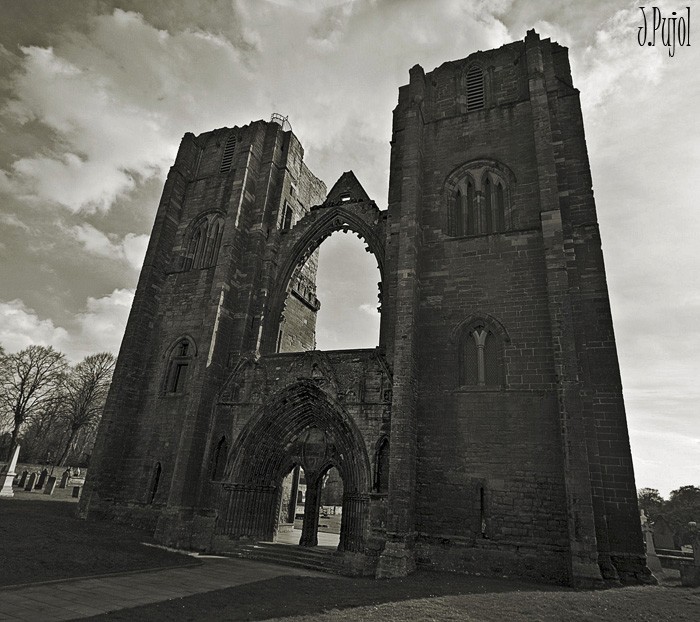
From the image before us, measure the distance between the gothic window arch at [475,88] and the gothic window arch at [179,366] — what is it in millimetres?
14667

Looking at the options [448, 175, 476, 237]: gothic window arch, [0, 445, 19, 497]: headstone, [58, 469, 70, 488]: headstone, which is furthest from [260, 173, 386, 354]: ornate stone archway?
[58, 469, 70, 488]: headstone

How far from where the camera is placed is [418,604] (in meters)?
7.49

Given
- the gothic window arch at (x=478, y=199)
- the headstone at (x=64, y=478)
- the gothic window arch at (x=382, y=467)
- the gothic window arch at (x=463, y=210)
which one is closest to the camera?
the gothic window arch at (x=382, y=467)

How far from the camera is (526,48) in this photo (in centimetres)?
1733

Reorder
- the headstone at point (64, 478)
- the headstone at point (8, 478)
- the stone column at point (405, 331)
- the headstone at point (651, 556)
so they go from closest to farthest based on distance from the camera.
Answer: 1. the stone column at point (405, 331)
2. the headstone at point (651, 556)
3. the headstone at point (8, 478)
4. the headstone at point (64, 478)

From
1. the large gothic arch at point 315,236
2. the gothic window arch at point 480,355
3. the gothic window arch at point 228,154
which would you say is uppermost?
the gothic window arch at point 228,154

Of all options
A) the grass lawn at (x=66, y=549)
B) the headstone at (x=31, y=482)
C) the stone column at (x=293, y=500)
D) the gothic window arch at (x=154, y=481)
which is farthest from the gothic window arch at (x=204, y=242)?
the headstone at (x=31, y=482)

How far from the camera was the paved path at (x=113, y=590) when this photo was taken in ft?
21.9

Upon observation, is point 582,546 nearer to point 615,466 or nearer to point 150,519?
point 615,466

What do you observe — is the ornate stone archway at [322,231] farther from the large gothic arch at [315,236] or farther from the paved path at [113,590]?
the paved path at [113,590]

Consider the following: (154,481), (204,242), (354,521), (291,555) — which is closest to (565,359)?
(354,521)

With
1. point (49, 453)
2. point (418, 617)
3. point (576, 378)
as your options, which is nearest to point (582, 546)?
point (576, 378)

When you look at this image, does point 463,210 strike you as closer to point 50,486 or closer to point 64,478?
point 50,486

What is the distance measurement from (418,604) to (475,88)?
710 inches
